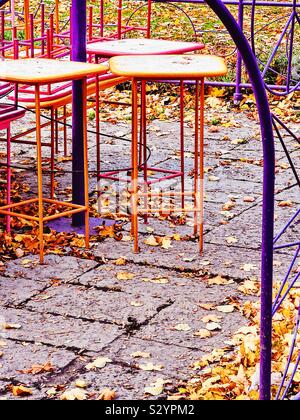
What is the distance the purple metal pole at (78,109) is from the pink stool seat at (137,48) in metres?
0.18

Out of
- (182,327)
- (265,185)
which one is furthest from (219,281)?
(265,185)

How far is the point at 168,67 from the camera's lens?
525 cm

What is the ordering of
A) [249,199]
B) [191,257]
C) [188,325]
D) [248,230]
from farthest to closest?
1. [249,199]
2. [248,230]
3. [191,257]
4. [188,325]

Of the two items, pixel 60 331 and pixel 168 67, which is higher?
pixel 168 67

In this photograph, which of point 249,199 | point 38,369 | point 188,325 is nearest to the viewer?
point 38,369

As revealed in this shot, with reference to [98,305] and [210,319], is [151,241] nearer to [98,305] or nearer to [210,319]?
[98,305]

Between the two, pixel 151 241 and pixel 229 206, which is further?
pixel 229 206

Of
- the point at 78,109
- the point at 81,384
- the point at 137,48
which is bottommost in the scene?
the point at 81,384

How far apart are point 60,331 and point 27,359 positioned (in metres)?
0.33

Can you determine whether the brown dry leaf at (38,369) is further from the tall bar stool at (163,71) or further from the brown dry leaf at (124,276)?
the tall bar stool at (163,71)

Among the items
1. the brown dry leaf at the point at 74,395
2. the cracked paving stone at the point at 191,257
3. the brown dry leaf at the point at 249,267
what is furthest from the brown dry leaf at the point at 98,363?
the brown dry leaf at the point at 249,267
